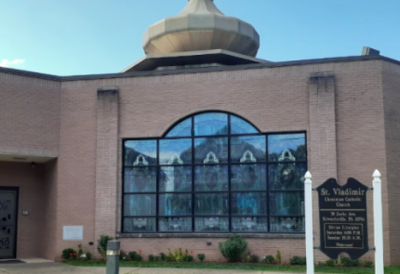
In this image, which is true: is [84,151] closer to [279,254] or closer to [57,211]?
[57,211]

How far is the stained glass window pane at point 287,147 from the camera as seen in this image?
17.8m

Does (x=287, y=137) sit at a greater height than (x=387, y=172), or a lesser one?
greater

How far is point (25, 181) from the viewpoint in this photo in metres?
20.2

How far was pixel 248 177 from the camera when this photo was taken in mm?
18125

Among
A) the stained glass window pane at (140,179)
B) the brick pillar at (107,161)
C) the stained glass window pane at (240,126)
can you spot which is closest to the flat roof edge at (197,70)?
the brick pillar at (107,161)

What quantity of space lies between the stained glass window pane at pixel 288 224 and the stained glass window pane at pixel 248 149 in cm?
195

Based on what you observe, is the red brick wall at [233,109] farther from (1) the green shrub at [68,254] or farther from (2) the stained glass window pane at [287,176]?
(2) the stained glass window pane at [287,176]

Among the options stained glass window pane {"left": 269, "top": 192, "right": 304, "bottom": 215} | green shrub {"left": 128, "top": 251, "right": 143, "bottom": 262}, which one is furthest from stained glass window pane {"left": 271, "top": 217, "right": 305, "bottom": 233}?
green shrub {"left": 128, "top": 251, "right": 143, "bottom": 262}

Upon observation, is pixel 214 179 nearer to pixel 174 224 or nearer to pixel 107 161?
pixel 174 224

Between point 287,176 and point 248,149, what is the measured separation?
59.4 inches

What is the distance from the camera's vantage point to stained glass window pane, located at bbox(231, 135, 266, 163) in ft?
59.5

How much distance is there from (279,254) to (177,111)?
561 centimetres

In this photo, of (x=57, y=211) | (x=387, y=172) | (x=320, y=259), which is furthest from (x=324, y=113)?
(x=57, y=211)

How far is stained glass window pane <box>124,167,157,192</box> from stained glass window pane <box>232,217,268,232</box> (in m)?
2.95
